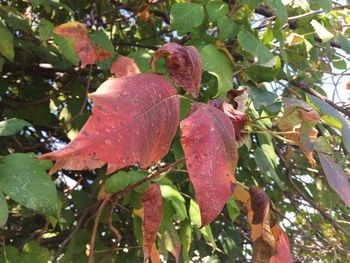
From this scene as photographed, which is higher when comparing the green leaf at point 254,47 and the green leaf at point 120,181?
the green leaf at point 254,47

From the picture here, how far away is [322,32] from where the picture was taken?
115cm

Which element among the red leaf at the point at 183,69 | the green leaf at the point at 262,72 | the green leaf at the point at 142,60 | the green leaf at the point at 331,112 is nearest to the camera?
Result: the red leaf at the point at 183,69

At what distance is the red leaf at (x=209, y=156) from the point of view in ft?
1.36

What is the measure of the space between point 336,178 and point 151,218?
0.87 ft

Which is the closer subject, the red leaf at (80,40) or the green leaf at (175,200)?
the green leaf at (175,200)

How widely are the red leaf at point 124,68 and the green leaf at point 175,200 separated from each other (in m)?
0.25

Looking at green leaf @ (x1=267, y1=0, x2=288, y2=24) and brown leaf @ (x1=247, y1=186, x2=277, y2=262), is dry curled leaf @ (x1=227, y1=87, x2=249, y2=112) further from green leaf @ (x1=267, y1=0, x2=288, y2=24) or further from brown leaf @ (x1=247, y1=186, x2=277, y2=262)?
green leaf @ (x1=267, y1=0, x2=288, y2=24)

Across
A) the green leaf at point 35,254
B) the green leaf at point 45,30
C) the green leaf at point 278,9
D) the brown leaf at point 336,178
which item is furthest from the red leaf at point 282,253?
the green leaf at point 45,30

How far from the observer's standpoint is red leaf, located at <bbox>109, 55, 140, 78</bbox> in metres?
1.01

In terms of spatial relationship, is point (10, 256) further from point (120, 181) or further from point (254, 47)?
point (254, 47)

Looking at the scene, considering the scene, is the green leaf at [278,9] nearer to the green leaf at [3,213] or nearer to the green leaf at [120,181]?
the green leaf at [120,181]

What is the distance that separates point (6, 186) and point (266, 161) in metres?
0.64

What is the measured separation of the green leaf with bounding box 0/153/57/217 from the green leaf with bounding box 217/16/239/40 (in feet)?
1.72

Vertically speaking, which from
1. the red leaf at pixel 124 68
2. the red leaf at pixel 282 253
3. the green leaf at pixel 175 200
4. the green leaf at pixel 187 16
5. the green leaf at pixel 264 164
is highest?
the green leaf at pixel 187 16
